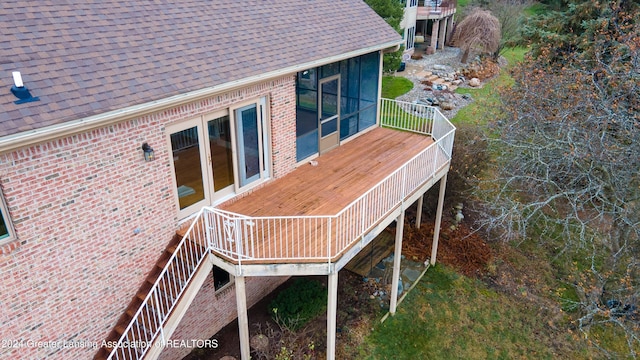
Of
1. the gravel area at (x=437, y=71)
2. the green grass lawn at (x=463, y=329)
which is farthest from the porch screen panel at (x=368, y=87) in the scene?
the gravel area at (x=437, y=71)

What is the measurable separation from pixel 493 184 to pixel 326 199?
26.8 feet

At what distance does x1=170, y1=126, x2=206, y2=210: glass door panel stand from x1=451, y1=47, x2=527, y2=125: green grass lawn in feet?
34.2

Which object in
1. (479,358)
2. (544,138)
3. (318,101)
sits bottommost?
(479,358)

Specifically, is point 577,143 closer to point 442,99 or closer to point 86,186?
point 86,186

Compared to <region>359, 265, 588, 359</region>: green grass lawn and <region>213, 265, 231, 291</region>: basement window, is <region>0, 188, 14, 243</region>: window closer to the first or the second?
<region>213, 265, 231, 291</region>: basement window

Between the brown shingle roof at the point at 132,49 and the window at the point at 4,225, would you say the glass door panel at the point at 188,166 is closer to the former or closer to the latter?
the brown shingle roof at the point at 132,49

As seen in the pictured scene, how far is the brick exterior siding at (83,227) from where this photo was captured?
6.20 metres

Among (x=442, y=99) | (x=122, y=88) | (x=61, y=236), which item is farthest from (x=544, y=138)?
(x=442, y=99)

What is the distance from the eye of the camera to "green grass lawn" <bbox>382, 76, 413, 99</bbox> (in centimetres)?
2488

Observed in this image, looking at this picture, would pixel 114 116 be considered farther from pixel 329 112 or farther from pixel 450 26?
pixel 450 26

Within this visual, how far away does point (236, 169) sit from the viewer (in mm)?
9367

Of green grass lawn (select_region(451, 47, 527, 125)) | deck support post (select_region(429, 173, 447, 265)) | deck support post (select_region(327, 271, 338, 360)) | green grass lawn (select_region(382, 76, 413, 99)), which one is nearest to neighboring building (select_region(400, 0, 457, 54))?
green grass lawn (select_region(451, 47, 527, 125))

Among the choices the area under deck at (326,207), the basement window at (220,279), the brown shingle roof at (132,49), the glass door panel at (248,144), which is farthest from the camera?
the basement window at (220,279)

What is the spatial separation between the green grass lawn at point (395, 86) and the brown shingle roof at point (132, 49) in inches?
558
